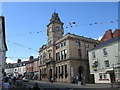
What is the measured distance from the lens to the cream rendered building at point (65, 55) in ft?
133

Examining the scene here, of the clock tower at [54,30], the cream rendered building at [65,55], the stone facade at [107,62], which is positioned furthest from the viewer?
the clock tower at [54,30]

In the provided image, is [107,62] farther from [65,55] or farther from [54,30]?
[54,30]

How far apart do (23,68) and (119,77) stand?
57603mm

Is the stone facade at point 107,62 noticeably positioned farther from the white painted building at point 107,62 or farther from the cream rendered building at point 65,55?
the cream rendered building at point 65,55

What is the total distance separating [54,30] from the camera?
48688 millimetres

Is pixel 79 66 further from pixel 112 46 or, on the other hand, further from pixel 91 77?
pixel 112 46

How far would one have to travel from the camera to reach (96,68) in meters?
33.8

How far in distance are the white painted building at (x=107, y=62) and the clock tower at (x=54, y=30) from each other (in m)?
16.7

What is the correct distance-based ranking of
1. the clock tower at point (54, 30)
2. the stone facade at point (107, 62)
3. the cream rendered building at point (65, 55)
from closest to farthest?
the stone facade at point (107, 62) → the cream rendered building at point (65, 55) → the clock tower at point (54, 30)

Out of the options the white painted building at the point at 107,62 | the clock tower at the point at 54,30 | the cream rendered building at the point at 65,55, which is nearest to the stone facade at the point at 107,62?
the white painted building at the point at 107,62

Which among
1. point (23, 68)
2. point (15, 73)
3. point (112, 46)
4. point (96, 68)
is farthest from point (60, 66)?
point (15, 73)

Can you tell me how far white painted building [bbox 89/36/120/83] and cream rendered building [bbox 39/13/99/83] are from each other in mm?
6060

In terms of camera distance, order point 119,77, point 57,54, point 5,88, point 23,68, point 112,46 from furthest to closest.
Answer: point 23,68
point 57,54
point 112,46
point 119,77
point 5,88

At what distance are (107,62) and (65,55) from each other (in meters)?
14.4
